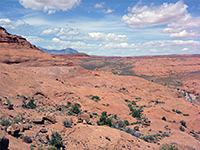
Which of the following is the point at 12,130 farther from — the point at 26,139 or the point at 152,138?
the point at 152,138

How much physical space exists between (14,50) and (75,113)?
28.5 m

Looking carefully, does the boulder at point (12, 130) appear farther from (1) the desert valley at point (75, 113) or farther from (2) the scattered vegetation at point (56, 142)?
(2) the scattered vegetation at point (56, 142)

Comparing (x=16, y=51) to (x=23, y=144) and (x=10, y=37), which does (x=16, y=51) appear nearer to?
(x=10, y=37)

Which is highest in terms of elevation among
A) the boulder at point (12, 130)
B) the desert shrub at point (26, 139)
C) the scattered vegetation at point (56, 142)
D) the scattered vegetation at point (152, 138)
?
the boulder at point (12, 130)

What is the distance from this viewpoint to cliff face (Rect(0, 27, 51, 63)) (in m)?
35.8

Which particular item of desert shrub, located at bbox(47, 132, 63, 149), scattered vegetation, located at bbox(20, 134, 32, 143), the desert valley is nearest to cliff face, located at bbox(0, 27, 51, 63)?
the desert valley

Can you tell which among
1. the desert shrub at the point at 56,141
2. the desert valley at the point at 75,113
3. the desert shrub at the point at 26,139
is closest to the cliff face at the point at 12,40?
the desert valley at the point at 75,113

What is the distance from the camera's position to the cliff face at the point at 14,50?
3581 centimetres

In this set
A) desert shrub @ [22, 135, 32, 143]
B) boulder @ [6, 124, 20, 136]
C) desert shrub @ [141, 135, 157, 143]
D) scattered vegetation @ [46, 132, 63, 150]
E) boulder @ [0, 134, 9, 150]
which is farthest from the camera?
desert shrub @ [141, 135, 157, 143]

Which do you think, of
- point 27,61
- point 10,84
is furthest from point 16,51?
point 10,84

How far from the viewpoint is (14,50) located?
124ft

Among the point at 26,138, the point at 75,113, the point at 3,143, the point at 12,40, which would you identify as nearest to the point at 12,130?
the point at 26,138

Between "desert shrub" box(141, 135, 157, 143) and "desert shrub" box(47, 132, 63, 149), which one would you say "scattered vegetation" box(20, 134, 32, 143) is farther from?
"desert shrub" box(141, 135, 157, 143)

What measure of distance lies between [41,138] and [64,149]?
4.68ft
